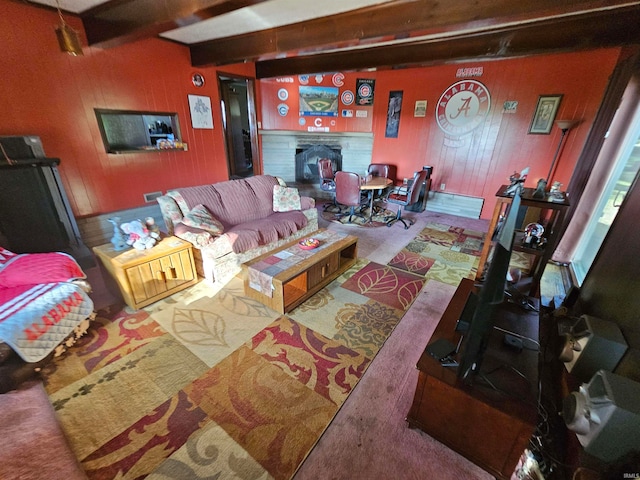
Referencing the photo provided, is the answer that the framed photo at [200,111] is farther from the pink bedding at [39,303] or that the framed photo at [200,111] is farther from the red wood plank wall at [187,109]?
the pink bedding at [39,303]

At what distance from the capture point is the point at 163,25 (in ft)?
7.27

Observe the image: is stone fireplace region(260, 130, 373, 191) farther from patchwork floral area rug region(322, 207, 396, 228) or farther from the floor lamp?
the floor lamp

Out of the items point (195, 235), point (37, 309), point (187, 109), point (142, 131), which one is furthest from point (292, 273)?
point (142, 131)

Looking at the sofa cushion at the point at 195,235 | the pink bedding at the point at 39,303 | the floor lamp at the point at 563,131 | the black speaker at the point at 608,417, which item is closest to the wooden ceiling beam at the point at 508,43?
the floor lamp at the point at 563,131

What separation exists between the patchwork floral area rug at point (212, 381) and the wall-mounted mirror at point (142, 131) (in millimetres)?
2552

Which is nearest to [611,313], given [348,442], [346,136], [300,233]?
[348,442]

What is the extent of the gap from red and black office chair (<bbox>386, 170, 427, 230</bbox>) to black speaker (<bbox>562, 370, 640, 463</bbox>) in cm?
319

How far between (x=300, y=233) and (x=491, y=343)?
2.41 meters

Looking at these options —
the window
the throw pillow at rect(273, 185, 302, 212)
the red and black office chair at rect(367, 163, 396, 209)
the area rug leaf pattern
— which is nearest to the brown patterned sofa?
the throw pillow at rect(273, 185, 302, 212)

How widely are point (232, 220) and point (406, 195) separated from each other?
2784 millimetres

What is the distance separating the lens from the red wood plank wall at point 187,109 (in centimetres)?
266

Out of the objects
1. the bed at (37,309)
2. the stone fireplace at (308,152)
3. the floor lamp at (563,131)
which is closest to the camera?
the bed at (37,309)

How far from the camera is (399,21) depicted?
7.28 ft

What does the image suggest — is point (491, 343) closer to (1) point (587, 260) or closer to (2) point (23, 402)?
(1) point (587, 260)
